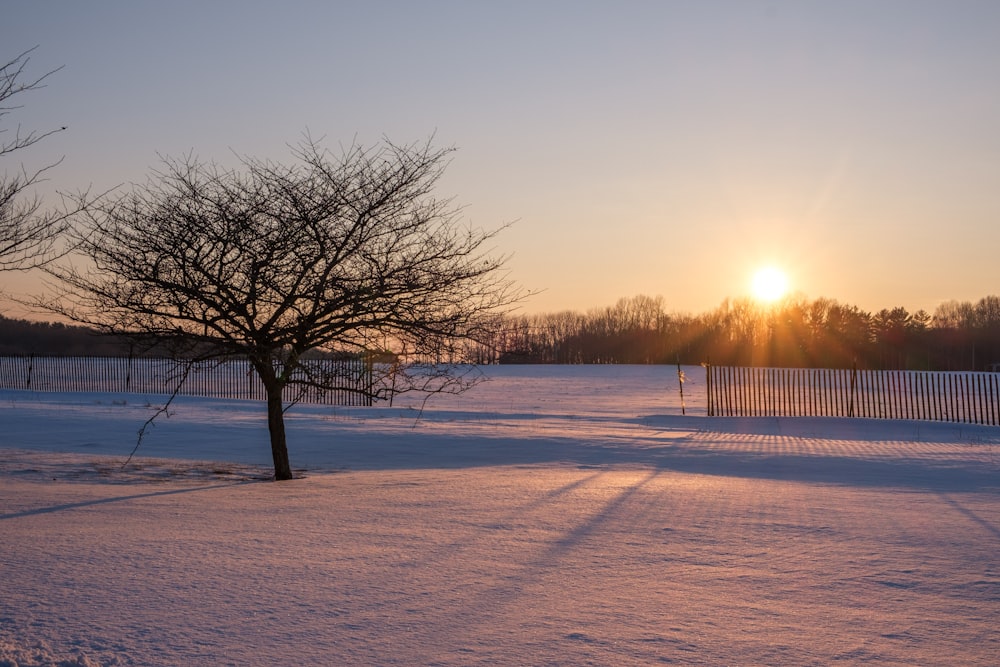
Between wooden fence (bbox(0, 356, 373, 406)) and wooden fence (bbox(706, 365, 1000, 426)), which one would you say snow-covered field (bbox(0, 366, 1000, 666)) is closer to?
wooden fence (bbox(706, 365, 1000, 426))

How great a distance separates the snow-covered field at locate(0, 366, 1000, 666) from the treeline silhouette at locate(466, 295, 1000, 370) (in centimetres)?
5456

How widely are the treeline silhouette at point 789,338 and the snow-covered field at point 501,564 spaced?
5456cm

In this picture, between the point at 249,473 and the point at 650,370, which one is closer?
the point at 249,473

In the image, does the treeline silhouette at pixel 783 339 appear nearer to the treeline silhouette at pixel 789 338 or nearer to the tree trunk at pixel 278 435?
the treeline silhouette at pixel 789 338

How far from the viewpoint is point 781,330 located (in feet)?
308

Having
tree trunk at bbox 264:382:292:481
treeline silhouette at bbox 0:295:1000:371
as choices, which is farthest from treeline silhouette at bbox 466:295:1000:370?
tree trunk at bbox 264:382:292:481

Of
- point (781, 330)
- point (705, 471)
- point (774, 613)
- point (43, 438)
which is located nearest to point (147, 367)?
point (43, 438)

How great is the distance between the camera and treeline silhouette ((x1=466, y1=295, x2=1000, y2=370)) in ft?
254

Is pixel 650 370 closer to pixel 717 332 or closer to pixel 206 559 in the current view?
pixel 717 332

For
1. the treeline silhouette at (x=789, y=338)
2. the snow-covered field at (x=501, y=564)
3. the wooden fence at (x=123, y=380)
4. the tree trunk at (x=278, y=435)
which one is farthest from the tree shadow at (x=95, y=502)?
the treeline silhouette at (x=789, y=338)

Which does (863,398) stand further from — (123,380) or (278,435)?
(123,380)

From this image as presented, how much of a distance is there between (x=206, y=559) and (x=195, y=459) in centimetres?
937

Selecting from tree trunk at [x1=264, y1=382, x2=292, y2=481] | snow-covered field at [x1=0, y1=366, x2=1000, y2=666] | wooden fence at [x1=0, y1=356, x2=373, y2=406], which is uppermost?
wooden fence at [x1=0, y1=356, x2=373, y2=406]

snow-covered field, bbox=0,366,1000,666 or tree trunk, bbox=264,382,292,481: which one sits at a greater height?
tree trunk, bbox=264,382,292,481
